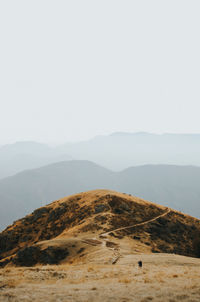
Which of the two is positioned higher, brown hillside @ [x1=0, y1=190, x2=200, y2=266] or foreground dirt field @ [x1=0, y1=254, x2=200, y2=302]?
foreground dirt field @ [x1=0, y1=254, x2=200, y2=302]

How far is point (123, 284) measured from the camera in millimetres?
18656

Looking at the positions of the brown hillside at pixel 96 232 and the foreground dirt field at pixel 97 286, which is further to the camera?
the brown hillside at pixel 96 232

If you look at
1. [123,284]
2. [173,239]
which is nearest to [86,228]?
[173,239]

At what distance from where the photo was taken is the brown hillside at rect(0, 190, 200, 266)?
41925 mm

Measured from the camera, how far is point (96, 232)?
5150 cm

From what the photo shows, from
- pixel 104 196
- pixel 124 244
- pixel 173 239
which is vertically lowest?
pixel 173 239

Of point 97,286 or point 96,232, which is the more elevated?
point 97,286

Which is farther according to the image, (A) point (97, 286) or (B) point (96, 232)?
(B) point (96, 232)

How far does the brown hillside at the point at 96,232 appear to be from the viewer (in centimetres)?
4193

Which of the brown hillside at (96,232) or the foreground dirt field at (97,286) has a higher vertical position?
the foreground dirt field at (97,286)

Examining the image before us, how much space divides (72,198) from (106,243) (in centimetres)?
4167

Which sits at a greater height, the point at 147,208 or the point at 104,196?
the point at 104,196

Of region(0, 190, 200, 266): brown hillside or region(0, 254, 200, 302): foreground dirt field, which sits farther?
region(0, 190, 200, 266): brown hillside

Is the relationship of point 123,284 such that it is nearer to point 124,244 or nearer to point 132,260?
point 132,260
